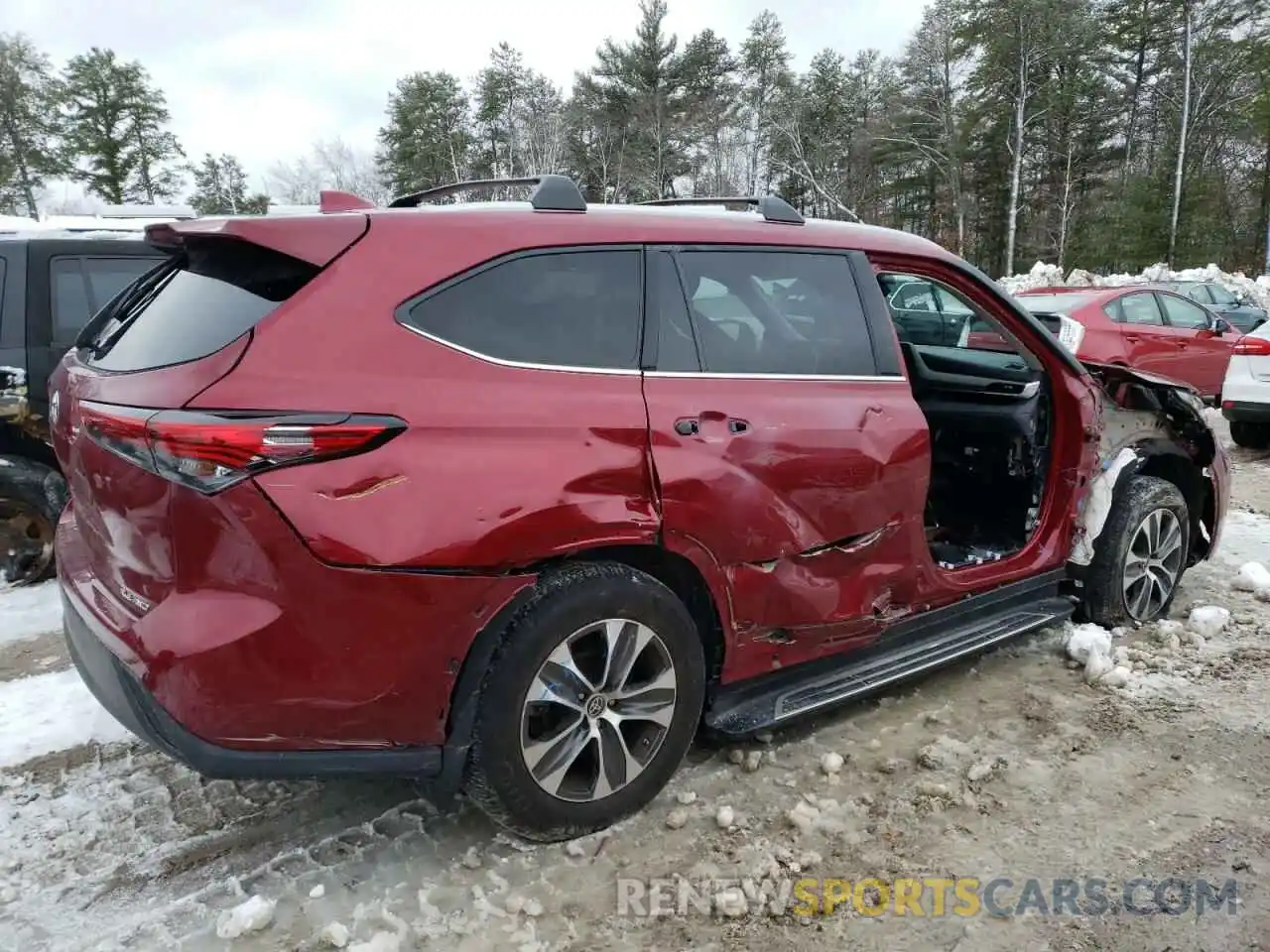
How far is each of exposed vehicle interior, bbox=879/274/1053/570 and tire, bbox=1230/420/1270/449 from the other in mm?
6301

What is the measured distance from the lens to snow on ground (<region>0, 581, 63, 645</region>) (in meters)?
4.45

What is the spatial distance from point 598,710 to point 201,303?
5.13 feet

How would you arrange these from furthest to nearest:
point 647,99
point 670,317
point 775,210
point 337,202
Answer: point 647,99
point 775,210
point 337,202
point 670,317

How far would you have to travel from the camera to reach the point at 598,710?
2.52 meters

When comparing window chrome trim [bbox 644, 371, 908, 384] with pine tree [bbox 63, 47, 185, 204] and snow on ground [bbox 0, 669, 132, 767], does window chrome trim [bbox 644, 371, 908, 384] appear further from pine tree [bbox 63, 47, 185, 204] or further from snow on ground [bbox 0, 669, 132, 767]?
pine tree [bbox 63, 47, 185, 204]

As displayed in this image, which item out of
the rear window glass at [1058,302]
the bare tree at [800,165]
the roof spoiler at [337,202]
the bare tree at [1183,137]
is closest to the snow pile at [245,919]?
the roof spoiler at [337,202]

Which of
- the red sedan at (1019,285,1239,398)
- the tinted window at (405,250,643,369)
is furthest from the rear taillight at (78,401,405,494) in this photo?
the red sedan at (1019,285,1239,398)

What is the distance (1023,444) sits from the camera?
406 centimetres

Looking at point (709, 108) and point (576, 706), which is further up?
point (709, 108)

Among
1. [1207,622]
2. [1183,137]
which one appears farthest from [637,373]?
[1183,137]

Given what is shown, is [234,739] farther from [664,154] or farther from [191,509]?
[664,154]

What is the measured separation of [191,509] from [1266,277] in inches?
1310

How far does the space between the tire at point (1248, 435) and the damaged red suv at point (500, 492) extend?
7559mm

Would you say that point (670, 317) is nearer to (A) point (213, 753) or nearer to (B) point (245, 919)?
(A) point (213, 753)
